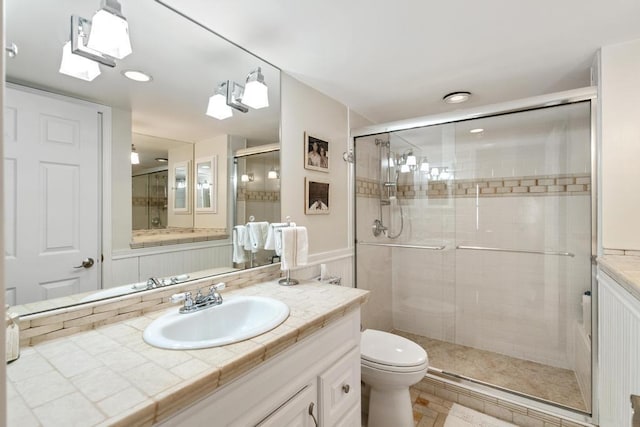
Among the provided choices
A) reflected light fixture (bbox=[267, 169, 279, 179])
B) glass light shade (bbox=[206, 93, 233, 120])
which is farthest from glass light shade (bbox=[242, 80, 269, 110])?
reflected light fixture (bbox=[267, 169, 279, 179])

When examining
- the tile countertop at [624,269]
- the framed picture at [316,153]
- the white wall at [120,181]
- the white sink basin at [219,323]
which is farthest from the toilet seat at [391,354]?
the white wall at [120,181]

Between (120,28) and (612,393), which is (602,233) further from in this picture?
(120,28)

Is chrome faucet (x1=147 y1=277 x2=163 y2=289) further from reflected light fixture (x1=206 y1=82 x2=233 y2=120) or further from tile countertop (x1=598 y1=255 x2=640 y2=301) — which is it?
tile countertop (x1=598 y1=255 x2=640 y2=301)

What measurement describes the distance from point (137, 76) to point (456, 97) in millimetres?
2021

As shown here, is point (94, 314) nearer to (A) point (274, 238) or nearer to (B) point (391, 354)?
(A) point (274, 238)

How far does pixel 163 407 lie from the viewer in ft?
2.14

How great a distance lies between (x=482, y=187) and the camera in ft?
8.69

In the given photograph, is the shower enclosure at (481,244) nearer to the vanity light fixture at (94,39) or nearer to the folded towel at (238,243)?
the folded towel at (238,243)

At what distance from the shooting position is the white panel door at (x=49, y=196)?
3.00 ft

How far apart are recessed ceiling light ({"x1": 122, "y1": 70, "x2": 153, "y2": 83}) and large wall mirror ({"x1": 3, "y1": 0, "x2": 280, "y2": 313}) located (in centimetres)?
1

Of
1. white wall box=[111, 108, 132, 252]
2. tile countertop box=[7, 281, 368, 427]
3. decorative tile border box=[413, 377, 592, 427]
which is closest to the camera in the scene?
tile countertop box=[7, 281, 368, 427]

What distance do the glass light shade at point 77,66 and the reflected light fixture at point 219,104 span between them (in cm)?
49

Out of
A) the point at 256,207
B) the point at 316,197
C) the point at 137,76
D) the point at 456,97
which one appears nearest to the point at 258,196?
the point at 256,207

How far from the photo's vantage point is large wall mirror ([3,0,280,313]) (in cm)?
94
